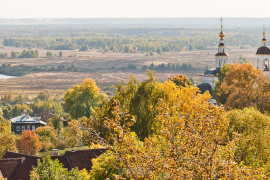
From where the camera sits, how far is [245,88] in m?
51.6

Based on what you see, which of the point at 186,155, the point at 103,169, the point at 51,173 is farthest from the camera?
the point at 51,173

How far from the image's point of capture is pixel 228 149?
16.1 meters

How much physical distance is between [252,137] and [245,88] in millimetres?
23440

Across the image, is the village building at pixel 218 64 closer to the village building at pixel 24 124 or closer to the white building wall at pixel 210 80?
the white building wall at pixel 210 80

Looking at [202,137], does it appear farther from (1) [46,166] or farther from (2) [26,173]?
(2) [26,173]

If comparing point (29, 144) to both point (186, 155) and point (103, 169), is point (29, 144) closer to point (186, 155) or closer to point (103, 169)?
point (103, 169)

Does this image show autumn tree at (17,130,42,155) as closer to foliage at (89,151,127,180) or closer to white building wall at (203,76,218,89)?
white building wall at (203,76,218,89)

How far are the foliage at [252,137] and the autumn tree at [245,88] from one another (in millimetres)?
12603

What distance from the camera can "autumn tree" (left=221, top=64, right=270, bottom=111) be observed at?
4925cm

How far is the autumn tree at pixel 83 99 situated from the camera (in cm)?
7921

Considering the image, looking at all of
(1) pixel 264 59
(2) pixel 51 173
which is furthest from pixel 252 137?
(1) pixel 264 59

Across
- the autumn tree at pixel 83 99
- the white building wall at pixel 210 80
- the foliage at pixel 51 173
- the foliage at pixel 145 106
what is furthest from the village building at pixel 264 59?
the foliage at pixel 51 173

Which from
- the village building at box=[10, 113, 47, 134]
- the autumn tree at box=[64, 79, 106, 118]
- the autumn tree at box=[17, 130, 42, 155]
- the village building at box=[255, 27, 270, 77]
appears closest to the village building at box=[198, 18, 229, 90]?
the village building at box=[255, 27, 270, 77]

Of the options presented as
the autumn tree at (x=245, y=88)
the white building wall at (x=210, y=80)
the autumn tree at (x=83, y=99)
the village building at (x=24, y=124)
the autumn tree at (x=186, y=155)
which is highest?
the autumn tree at (x=186, y=155)
